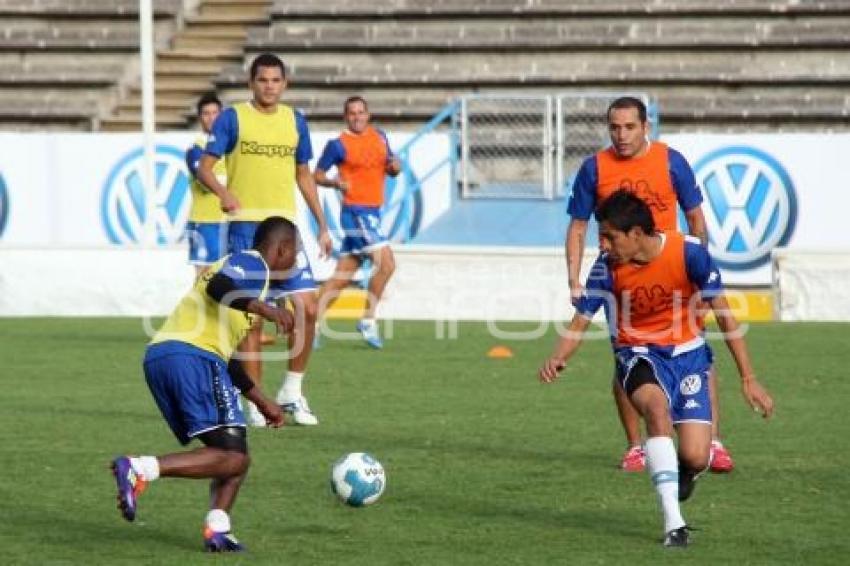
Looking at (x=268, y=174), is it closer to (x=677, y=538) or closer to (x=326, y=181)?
(x=326, y=181)

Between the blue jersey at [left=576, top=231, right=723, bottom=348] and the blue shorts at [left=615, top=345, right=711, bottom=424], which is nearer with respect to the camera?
the blue jersey at [left=576, top=231, right=723, bottom=348]

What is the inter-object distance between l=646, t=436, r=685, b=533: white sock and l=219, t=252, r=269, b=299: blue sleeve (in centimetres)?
174

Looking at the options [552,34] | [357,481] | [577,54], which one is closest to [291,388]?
[357,481]

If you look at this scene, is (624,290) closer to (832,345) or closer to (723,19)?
(832,345)

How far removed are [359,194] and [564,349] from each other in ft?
32.4

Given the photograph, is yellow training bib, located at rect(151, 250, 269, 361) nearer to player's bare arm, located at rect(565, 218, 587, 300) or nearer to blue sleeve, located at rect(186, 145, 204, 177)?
player's bare arm, located at rect(565, 218, 587, 300)

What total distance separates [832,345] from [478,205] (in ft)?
23.2

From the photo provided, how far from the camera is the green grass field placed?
832 centimetres

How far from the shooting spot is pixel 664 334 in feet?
28.9

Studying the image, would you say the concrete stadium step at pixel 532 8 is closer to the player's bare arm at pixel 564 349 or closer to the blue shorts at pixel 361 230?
the blue shorts at pixel 361 230

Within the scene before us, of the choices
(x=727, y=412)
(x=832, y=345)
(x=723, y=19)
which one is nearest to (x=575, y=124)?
(x=723, y=19)

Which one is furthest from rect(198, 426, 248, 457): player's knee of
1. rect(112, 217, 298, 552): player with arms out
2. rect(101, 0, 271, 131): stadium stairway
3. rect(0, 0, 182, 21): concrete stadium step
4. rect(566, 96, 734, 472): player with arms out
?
rect(0, 0, 182, 21): concrete stadium step

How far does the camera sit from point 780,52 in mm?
25672

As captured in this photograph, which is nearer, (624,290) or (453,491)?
(624,290)
